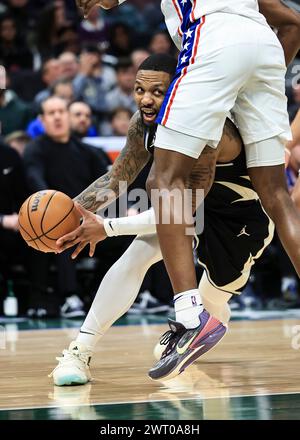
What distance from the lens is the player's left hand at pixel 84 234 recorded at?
366cm

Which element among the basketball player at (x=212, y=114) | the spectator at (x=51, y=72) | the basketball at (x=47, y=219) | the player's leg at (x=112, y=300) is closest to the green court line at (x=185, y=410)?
the basketball player at (x=212, y=114)

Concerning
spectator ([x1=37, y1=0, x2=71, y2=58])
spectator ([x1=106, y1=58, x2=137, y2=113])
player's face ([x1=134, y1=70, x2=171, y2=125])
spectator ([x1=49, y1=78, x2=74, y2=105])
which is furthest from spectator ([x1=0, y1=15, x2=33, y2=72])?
player's face ([x1=134, y1=70, x2=171, y2=125])

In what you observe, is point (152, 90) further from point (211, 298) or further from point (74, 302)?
point (74, 302)

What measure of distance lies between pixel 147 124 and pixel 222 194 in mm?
491

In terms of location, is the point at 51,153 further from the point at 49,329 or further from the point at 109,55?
the point at 109,55

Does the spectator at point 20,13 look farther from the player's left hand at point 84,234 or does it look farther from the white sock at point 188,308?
the white sock at point 188,308

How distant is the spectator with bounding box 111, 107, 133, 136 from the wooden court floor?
3419 millimetres

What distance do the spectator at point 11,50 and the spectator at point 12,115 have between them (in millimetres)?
1708

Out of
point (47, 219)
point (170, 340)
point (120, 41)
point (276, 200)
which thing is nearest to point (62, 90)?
point (120, 41)

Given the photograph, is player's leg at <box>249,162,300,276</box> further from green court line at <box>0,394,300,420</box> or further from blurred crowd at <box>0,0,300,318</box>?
blurred crowd at <box>0,0,300,318</box>

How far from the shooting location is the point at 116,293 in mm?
3828

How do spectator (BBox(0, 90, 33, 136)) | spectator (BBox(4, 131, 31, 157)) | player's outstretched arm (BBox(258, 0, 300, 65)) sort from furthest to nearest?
spectator (BBox(0, 90, 33, 136))
spectator (BBox(4, 131, 31, 157))
player's outstretched arm (BBox(258, 0, 300, 65))

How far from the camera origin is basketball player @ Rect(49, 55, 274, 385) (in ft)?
12.2
